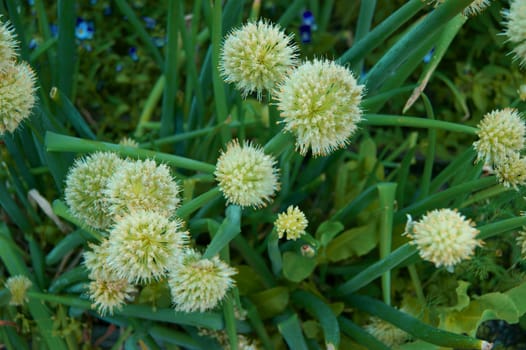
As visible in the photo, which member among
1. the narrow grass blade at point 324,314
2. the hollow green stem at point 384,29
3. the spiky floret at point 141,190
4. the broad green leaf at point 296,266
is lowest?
the narrow grass blade at point 324,314

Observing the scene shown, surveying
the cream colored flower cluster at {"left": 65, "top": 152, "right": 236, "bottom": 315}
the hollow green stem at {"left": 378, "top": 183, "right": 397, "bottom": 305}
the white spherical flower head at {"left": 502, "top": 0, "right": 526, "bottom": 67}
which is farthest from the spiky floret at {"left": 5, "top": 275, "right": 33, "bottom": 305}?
the white spherical flower head at {"left": 502, "top": 0, "right": 526, "bottom": 67}

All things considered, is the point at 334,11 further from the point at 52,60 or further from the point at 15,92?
the point at 15,92

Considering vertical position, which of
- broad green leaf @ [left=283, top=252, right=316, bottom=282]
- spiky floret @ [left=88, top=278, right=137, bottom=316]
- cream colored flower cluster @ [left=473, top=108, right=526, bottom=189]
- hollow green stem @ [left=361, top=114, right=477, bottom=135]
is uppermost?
hollow green stem @ [left=361, top=114, right=477, bottom=135]

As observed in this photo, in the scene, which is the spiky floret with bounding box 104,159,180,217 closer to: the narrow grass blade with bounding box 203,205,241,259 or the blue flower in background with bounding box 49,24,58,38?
A: the narrow grass blade with bounding box 203,205,241,259

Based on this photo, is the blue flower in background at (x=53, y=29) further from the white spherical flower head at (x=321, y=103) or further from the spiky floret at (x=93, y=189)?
the white spherical flower head at (x=321, y=103)

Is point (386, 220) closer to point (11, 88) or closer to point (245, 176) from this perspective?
point (245, 176)

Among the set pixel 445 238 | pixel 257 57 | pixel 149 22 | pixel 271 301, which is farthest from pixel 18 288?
pixel 149 22

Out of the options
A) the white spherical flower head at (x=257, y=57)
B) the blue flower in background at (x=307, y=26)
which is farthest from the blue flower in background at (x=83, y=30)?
the white spherical flower head at (x=257, y=57)
